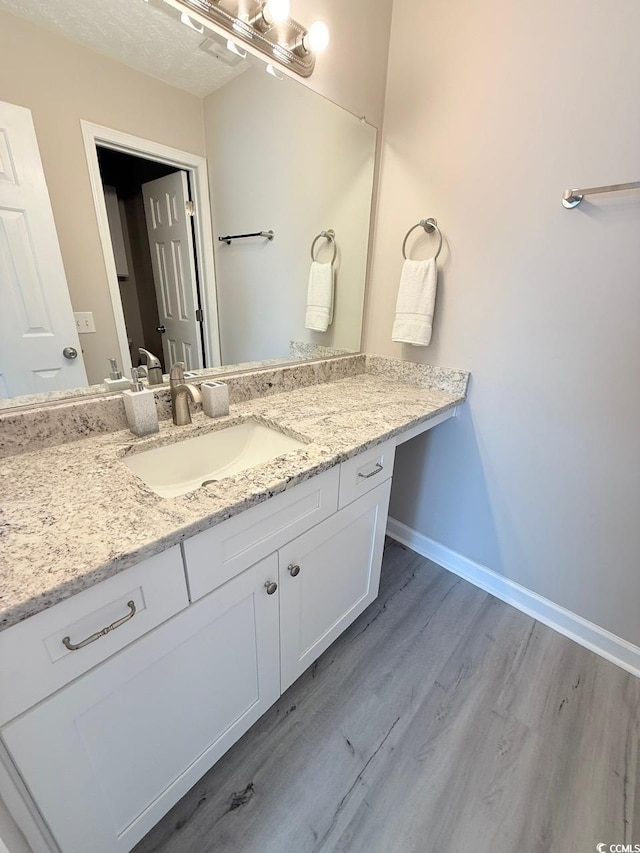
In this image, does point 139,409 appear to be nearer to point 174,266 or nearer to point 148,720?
point 174,266

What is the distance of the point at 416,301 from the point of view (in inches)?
58.7

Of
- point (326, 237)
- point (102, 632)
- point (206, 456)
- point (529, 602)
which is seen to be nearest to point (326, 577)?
point (206, 456)

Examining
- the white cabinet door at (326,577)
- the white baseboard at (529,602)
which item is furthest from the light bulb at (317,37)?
the white baseboard at (529,602)

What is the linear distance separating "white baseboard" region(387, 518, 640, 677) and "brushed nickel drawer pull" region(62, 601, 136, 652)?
1537 millimetres

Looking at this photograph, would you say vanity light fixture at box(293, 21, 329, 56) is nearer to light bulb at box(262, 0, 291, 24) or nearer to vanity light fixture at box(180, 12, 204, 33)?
light bulb at box(262, 0, 291, 24)

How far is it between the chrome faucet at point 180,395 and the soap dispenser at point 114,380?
0.45 ft

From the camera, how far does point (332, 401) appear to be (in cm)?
142

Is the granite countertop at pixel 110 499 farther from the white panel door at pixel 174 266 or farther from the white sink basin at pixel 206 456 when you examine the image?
the white panel door at pixel 174 266

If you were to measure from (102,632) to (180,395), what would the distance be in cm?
66

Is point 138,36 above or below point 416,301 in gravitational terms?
above

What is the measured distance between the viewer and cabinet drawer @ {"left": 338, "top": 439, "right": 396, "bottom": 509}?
1.07 metres

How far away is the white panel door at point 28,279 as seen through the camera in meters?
0.81

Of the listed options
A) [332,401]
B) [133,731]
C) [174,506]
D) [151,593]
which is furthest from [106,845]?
[332,401]

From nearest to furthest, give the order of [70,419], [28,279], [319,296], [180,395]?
[28,279] → [70,419] → [180,395] → [319,296]
